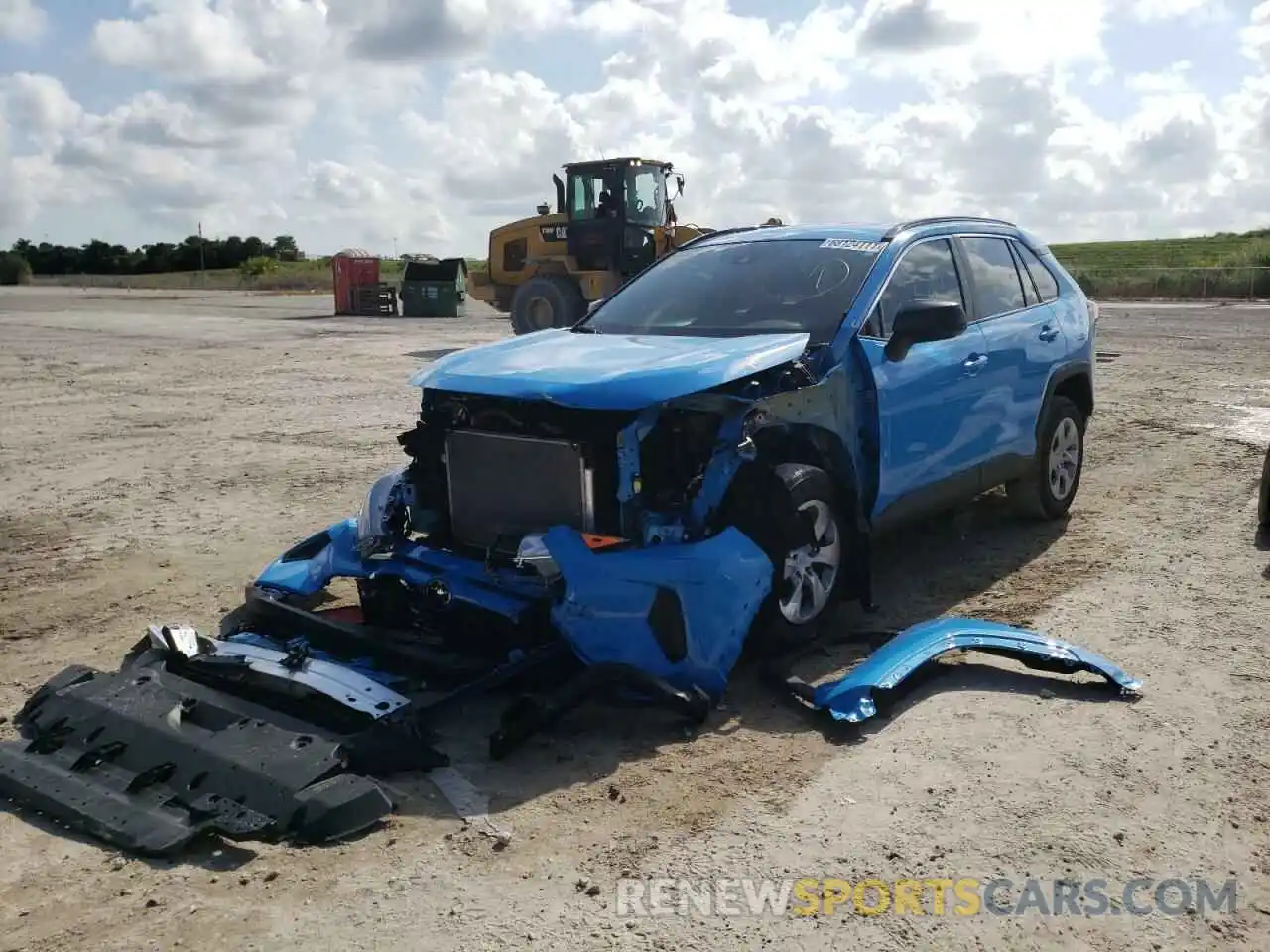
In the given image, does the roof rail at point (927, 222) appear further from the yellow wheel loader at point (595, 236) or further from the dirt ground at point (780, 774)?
the yellow wheel loader at point (595, 236)

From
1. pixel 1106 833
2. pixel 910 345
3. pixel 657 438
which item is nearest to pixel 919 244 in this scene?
pixel 910 345

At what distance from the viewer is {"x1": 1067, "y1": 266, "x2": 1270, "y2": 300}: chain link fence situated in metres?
35.2

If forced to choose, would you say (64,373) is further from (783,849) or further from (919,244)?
(783,849)

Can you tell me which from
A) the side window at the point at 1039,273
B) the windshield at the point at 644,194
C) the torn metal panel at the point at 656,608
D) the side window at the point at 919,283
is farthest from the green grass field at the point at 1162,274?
the torn metal panel at the point at 656,608

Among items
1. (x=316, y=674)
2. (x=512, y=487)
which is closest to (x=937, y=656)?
(x=512, y=487)

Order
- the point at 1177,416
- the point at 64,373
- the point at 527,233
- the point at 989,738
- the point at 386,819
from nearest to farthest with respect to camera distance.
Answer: the point at 386,819
the point at 989,738
the point at 1177,416
the point at 64,373
the point at 527,233

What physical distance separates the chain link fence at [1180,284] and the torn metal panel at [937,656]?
32.5 metres

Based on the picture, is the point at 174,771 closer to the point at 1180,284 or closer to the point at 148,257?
the point at 1180,284

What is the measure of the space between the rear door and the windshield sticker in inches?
32.0

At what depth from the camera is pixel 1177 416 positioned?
37.6 feet

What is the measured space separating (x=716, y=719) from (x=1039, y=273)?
4.21 meters

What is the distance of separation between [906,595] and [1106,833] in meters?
2.53

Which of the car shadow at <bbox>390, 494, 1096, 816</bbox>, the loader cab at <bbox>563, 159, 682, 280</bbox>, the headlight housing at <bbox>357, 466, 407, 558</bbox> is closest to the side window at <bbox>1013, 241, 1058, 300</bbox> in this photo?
the car shadow at <bbox>390, 494, 1096, 816</bbox>

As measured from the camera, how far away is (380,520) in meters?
5.37
